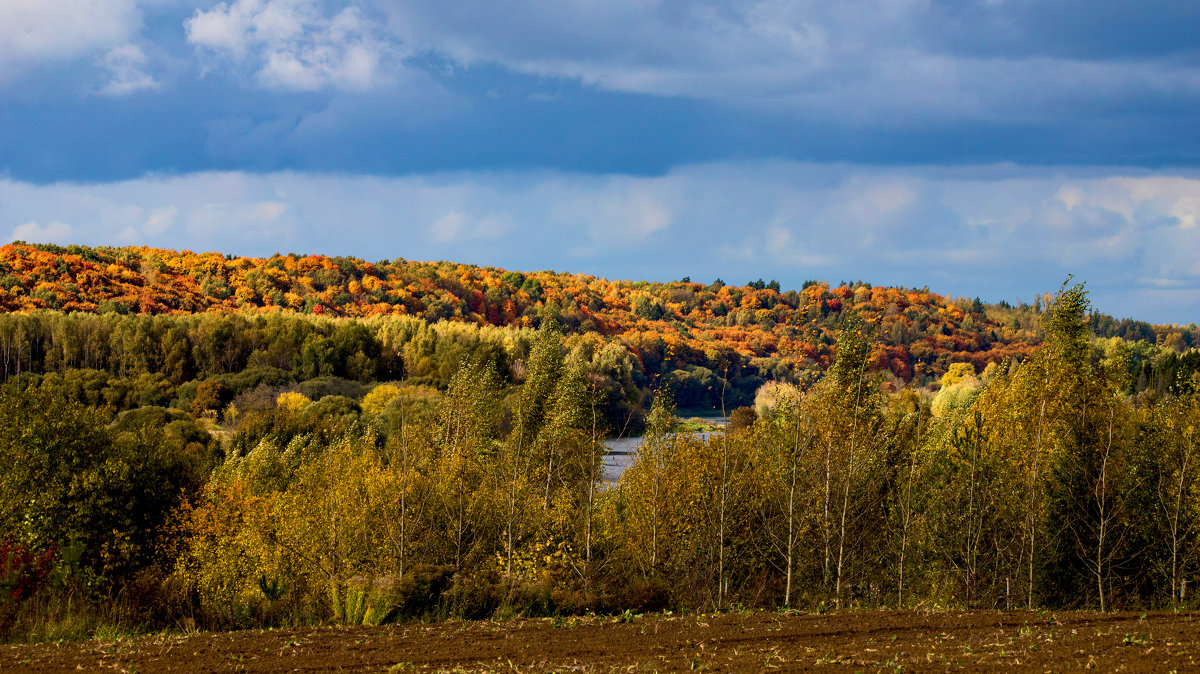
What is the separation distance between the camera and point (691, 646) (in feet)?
40.6

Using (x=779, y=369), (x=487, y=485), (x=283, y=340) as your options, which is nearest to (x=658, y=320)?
(x=779, y=369)

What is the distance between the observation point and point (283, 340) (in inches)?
4272

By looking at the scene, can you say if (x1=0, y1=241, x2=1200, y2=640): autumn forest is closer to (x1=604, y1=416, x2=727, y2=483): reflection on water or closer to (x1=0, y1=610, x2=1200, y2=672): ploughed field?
(x1=604, y1=416, x2=727, y2=483): reflection on water

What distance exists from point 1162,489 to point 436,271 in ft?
564

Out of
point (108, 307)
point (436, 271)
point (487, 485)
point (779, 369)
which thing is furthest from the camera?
point (436, 271)

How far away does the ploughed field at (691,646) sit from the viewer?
35.2ft

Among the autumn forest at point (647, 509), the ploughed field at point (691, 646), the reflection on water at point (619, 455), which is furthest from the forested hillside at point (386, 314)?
the ploughed field at point (691, 646)

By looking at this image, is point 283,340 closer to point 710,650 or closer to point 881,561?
point 881,561

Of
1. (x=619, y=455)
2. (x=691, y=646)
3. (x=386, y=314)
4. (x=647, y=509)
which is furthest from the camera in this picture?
(x=386, y=314)

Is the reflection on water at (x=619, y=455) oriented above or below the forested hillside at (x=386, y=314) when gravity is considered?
below

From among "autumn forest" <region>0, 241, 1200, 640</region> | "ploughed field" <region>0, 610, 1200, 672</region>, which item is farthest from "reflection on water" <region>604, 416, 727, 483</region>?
"ploughed field" <region>0, 610, 1200, 672</region>

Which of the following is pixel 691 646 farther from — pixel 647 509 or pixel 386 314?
pixel 386 314

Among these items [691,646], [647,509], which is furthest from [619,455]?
[691,646]

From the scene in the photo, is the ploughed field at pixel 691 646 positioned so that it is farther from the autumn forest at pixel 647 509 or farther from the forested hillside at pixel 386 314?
the forested hillside at pixel 386 314
